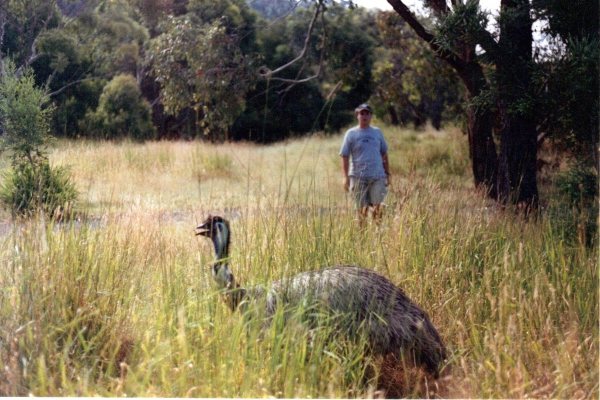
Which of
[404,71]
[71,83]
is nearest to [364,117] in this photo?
[71,83]

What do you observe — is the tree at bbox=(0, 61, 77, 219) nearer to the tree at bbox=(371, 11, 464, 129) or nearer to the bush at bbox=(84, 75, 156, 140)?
the bush at bbox=(84, 75, 156, 140)

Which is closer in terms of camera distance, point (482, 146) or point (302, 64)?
point (482, 146)

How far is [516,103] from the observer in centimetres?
497

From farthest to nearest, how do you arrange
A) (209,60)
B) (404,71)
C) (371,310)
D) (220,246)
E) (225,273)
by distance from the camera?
(404,71), (209,60), (220,246), (225,273), (371,310)

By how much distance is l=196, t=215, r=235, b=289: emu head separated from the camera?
3078 millimetres

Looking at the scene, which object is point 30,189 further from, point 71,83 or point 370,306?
point 370,306

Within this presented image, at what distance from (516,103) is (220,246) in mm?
2854

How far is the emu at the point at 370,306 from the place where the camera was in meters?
2.85

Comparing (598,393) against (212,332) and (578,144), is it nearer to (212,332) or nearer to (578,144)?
(212,332)

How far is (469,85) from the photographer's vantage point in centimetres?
645

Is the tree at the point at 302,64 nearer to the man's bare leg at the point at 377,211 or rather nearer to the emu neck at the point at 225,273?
the man's bare leg at the point at 377,211

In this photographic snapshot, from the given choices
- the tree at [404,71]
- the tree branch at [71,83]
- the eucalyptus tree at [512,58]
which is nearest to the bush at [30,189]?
the tree branch at [71,83]

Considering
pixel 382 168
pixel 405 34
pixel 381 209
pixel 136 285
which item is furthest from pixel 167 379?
pixel 405 34

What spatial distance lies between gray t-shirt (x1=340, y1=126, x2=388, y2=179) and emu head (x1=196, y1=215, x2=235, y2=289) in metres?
2.03
